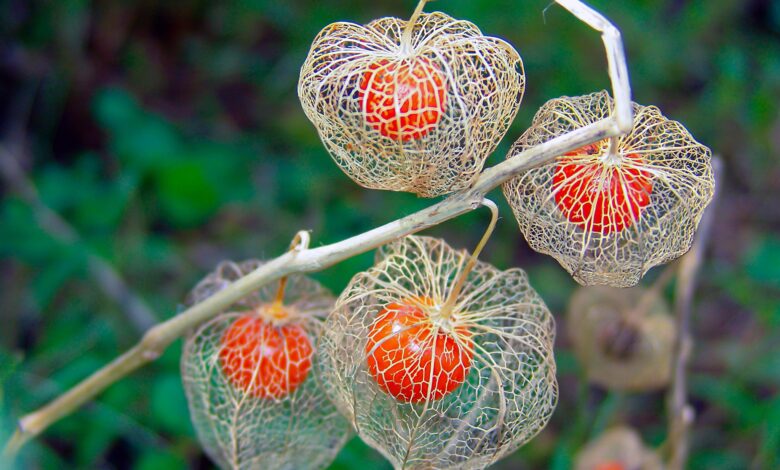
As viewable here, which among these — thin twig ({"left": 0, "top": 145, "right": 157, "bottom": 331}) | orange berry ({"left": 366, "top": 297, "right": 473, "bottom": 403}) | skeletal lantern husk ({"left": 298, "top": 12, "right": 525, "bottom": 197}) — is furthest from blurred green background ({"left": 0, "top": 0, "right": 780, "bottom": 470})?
skeletal lantern husk ({"left": 298, "top": 12, "right": 525, "bottom": 197})

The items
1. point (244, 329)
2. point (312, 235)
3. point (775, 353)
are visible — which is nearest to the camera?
point (244, 329)

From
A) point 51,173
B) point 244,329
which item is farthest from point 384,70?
point 51,173

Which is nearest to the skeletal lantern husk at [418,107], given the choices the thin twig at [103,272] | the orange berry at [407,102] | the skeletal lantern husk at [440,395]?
the orange berry at [407,102]

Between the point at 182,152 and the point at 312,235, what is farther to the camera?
the point at 182,152

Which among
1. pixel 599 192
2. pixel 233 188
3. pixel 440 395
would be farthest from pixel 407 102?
pixel 233 188

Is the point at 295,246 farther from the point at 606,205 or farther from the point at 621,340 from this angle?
the point at 621,340

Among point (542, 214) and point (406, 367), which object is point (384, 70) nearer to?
point (542, 214)

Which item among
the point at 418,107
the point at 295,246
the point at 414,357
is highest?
the point at 418,107
